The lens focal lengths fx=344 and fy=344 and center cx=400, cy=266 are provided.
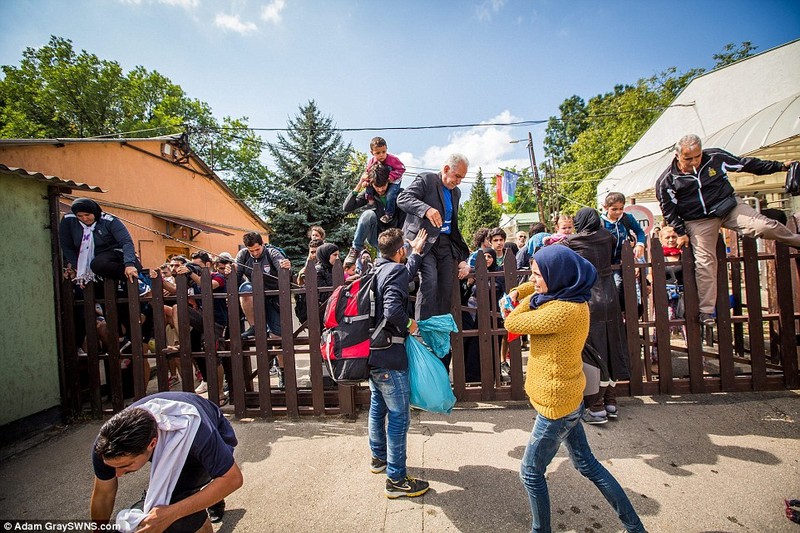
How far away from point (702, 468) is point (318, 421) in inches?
139

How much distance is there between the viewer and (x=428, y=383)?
2.59m

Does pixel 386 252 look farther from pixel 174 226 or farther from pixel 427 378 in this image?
pixel 174 226

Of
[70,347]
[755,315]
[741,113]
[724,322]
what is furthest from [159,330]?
[741,113]

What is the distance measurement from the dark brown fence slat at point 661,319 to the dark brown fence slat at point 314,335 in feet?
12.1

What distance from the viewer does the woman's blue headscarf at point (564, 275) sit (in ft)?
6.60

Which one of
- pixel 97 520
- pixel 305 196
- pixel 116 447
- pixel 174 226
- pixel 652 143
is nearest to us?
pixel 116 447

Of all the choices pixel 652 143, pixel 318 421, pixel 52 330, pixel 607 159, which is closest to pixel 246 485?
pixel 318 421

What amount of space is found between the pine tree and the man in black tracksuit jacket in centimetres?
1454

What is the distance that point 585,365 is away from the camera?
2.68 metres

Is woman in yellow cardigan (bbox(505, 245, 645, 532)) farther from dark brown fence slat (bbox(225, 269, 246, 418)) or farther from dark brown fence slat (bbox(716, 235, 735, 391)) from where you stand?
dark brown fence slat (bbox(225, 269, 246, 418))

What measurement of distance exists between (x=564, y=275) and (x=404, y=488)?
1935 mm

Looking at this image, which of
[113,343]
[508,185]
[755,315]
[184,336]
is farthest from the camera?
[508,185]

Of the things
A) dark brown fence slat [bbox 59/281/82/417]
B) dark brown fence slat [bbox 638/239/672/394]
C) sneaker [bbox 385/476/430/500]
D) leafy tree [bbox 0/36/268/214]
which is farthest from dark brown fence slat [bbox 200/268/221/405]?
leafy tree [bbox 0/36/268/214]

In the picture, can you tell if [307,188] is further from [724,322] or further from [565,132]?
[565,132]
